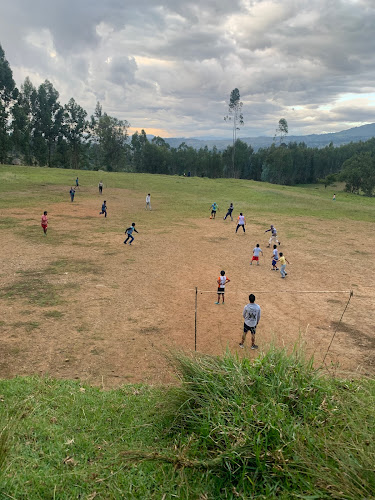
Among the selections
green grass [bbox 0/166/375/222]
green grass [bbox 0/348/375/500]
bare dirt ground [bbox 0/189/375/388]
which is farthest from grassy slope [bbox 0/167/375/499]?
green grass [bbox 0/166/375/222]

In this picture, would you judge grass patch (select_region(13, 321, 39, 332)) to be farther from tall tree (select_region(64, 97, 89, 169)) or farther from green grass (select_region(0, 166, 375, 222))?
tall tree (select_region(64, 97, 89, 169))

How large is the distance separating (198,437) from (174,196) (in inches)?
1488

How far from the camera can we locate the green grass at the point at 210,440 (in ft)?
12.3

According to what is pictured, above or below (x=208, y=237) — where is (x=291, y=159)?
above

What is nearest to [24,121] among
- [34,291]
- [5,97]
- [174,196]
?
[5,97]

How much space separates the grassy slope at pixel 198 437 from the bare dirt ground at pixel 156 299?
1.38 meters

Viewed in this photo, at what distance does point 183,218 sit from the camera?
93.7 feet

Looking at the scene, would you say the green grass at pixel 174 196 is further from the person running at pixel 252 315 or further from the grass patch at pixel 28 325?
the person running at pixel 252 315

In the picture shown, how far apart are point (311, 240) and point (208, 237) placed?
280 inches

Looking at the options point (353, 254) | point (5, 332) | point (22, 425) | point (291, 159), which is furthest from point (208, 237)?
point (291, 159)

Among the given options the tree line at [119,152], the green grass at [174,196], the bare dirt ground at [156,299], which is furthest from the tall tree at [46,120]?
the bare dirt ground at [156,299]

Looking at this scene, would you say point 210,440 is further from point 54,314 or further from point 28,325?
point 54,314

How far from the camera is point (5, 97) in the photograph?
201ft

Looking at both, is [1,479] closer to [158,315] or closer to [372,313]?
[158,315]
